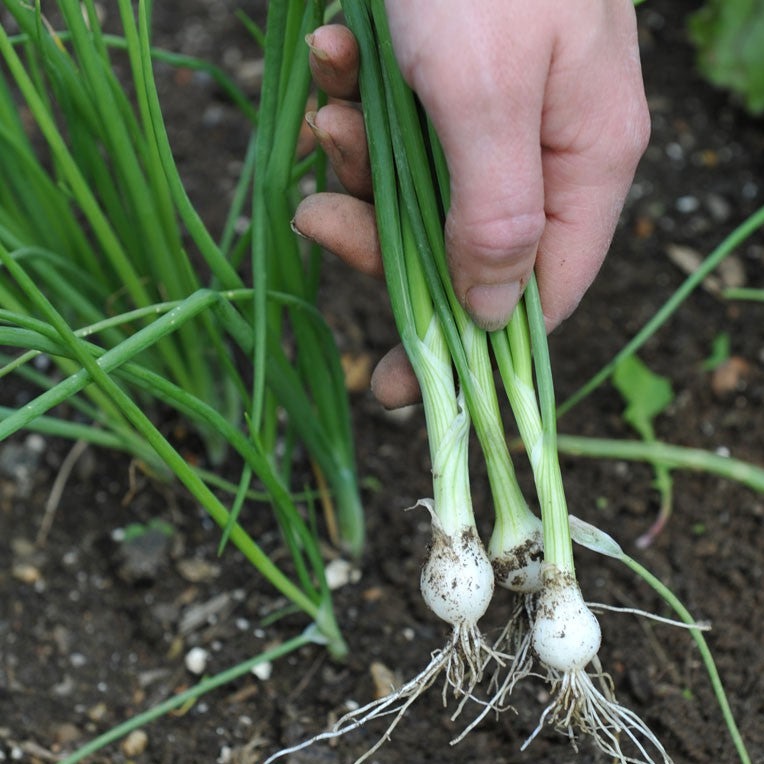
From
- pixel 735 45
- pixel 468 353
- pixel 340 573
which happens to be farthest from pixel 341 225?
pixel 735 45

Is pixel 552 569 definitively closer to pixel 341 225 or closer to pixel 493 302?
pixel 493 302

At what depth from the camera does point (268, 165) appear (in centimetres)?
101

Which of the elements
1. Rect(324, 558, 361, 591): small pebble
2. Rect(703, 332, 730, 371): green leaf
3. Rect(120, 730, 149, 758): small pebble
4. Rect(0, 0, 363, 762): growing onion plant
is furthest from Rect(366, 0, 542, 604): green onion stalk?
Rect(703, 332, 730, 371): green leaf

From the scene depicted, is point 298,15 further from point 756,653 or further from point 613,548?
point 756,653

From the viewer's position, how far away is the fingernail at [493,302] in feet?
2.97

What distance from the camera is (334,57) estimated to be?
0.93 m

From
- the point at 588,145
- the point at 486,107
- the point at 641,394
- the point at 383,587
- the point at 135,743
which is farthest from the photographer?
the point at 641,394

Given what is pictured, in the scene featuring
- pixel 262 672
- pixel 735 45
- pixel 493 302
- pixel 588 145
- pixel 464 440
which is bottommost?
pixel 262 672

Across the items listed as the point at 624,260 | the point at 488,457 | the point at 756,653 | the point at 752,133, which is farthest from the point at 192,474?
the point at 752,133

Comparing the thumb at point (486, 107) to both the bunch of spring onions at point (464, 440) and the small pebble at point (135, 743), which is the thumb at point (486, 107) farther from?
the small pebble at point (135, 743)

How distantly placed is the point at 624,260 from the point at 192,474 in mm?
1002

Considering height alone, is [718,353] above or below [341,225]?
below

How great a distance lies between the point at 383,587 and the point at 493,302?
0.53 metres

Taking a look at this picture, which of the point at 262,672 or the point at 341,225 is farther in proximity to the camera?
the point at 262,672
